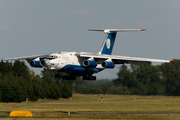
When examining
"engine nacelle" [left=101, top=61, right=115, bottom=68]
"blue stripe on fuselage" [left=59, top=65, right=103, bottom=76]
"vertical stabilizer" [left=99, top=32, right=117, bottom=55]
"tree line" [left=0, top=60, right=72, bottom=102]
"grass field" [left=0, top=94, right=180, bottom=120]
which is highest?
"vertical stabilizer" [left=99, top=32, right=117, bottom=55]

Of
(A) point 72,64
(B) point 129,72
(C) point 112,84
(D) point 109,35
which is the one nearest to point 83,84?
(C) point 112,84

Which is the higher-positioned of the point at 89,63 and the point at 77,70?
the point at 89,63

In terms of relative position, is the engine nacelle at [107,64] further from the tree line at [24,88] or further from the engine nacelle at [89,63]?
the tree line at [24,88]

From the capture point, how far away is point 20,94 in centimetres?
5803

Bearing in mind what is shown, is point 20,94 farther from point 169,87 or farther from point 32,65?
point 169,87

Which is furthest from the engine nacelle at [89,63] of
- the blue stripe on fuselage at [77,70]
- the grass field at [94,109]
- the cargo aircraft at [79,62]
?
the grass field at [94,109]

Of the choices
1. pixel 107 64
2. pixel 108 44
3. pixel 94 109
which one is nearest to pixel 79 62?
pixel 107 64

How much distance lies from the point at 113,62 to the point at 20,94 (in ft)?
85.1

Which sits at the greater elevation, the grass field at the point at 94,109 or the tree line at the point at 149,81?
the tree line at the point at 149,81

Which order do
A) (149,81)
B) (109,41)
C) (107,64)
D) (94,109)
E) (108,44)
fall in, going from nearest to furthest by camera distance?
1. (107,64)
2. (108,44)
3. (109,41)
4. (94,109)
5. (149,81)

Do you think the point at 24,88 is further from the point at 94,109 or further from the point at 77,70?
the point at 77,70

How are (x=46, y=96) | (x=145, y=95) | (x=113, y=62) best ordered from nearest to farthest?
1. (x=113, y=62)
2. (x=46, y=96)
3. (x=145, y=95)

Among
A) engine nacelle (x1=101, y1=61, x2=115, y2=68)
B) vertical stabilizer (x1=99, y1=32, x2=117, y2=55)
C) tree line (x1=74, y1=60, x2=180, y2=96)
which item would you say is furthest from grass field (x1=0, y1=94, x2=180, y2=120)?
vertical stabilizer (x1=99, y1=32, x2=117, y2=55)

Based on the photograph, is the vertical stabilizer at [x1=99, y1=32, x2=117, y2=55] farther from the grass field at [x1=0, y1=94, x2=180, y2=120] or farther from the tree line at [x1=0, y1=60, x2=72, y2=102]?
the tree line at [x1=0, y1=60, x2=72, y2=102]
